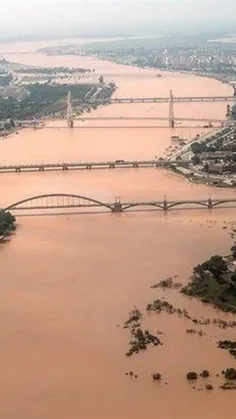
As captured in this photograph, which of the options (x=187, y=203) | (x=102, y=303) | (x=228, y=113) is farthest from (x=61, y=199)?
(x=228, y=113)

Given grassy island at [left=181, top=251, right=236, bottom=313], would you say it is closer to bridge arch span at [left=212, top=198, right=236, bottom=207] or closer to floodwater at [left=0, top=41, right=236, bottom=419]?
floodwater at [left=0, top=41, right=236, bottom=419]

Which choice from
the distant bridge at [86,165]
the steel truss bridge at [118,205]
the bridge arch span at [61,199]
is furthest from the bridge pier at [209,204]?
the distant bridge at [86,165]

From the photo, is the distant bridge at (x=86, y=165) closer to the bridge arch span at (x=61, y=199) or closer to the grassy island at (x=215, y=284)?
the bridge arch span at (x=61, y=199)

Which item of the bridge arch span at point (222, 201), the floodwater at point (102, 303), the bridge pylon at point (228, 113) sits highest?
the bridge pylon at point (228, 113)

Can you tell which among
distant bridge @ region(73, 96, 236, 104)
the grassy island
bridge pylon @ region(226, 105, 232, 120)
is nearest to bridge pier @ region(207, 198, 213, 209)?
the grassy island

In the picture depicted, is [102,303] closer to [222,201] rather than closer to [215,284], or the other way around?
[215,284]

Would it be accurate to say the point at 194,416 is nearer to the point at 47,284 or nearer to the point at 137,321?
the point at 137,321

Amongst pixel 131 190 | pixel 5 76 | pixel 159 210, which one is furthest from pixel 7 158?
pixel 5 76
